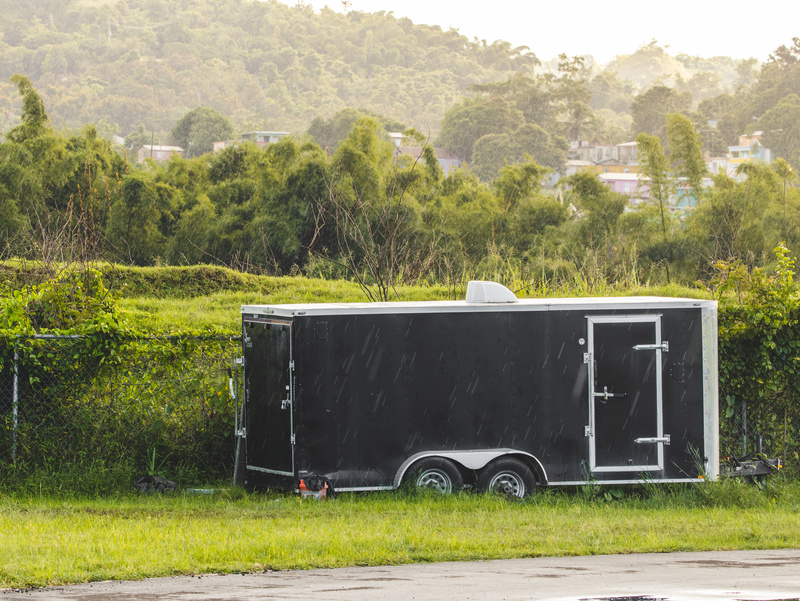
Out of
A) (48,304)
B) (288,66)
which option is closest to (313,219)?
(48,304)

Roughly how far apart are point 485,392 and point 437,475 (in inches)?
37.0

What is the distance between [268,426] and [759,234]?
27051 millimetres

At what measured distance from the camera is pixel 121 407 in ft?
32.9

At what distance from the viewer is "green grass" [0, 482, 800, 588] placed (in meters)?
6.50

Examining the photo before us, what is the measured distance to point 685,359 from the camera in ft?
30.1

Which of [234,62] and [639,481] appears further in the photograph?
[234,62]

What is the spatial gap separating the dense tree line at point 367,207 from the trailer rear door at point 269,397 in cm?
1913

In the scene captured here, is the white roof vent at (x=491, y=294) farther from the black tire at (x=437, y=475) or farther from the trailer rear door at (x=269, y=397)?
the trailer rear door at (x=269, y=397)

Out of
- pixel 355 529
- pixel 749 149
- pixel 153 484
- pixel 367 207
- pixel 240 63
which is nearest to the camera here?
pixel 355 529

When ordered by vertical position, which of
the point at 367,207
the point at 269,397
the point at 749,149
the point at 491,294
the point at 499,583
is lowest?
the point at 499,583

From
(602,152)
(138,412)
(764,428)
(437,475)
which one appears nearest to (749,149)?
(602,152)

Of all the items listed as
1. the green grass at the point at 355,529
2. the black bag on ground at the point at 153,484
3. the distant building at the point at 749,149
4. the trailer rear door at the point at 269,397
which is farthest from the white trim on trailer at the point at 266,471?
the distant building at the point at 749,149

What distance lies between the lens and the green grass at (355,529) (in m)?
6.50

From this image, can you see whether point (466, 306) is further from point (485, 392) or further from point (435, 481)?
point (435, 481)
